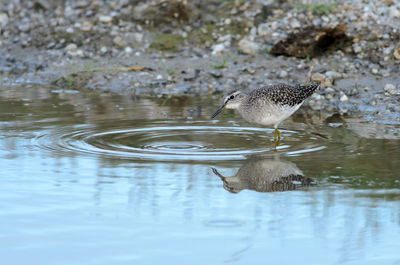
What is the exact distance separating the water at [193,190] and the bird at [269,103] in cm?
30

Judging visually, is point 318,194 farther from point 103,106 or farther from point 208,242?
point 103,106

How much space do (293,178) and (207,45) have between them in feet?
26.0

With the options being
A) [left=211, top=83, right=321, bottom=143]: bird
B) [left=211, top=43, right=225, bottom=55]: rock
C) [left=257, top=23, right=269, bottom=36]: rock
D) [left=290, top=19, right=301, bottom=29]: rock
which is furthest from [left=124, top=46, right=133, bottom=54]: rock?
[left=211, top=83, right=321, bottom=143]: bird

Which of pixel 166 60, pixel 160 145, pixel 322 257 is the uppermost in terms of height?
pixel 166 60

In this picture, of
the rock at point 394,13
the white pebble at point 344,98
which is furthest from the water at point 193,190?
the rock at point 394,13

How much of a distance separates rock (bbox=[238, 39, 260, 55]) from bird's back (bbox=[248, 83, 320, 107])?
3842mm

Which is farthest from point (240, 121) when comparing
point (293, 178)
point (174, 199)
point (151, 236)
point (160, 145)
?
point (151, 236)

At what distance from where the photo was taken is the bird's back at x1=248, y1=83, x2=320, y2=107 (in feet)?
33.4

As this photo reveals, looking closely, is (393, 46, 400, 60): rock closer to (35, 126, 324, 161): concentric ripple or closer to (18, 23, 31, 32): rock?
(35, 126, 324, 161): concentric ripple

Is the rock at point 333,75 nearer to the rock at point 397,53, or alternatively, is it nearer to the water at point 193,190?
the rock at point 397,53

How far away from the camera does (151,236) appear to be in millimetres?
5699

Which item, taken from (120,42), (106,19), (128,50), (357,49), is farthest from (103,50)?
(357,49)

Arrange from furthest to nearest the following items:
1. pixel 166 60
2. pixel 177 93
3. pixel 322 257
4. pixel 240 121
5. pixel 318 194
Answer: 1. pixel 166 60
2. pixel 177 93
3. pixel 240 121
4. pixel 318 194
5. pixel 322 257

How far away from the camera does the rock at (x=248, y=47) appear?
1441 cm
